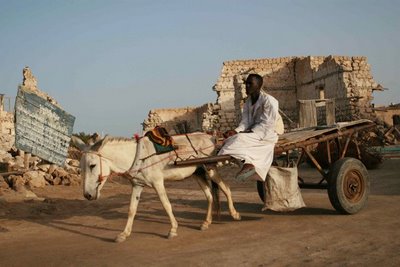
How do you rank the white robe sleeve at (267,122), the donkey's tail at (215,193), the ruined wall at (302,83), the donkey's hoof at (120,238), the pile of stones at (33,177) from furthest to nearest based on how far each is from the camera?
the ruined wall at (302,83)
the pile of stones at (33,177)
the donkey's tail at (215,193)
the white robe sleeve at (267,122)
the donkey's hoof at (120,238)

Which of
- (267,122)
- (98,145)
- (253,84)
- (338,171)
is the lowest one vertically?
(338,171)

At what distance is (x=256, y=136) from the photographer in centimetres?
565

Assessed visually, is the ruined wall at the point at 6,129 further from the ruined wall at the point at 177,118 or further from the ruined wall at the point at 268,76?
the ruined wall at the point at 268,76

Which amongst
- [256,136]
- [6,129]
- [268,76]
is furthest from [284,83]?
Result: [256,136]

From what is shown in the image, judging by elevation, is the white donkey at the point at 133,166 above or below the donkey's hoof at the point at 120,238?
above

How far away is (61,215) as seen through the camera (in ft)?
27.3

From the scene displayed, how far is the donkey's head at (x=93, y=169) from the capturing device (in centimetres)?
525

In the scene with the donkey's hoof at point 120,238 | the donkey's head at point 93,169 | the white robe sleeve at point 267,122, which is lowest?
the donkey's hoof at point 120,238

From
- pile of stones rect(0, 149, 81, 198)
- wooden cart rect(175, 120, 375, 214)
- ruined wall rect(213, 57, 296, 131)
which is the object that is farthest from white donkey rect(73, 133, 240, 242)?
ruined wall rect(213, 57, 296, 131)

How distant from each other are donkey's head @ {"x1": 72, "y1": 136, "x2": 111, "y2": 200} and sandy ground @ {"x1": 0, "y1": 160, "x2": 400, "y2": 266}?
74 cm

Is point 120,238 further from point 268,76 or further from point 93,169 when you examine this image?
point 268,76

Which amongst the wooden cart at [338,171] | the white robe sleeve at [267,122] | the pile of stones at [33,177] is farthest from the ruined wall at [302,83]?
the white robe sleeve at [267,122]

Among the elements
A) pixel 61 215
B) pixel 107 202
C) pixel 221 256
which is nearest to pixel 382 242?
pixel 221 256

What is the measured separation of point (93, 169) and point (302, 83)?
2305cm
